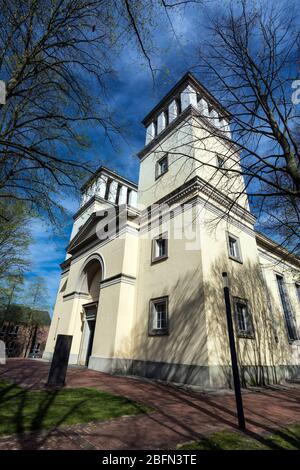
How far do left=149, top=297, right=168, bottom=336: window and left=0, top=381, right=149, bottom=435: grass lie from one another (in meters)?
5.07

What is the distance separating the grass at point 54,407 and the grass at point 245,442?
1.99 m

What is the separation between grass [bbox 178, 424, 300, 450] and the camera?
3.75 meters

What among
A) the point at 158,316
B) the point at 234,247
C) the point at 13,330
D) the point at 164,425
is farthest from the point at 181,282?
the point at 13,330

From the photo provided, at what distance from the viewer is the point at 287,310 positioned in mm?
18672

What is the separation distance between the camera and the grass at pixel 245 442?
375 cm

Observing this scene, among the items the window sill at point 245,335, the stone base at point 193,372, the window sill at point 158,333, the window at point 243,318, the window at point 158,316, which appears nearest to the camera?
the stone base at point 193,372

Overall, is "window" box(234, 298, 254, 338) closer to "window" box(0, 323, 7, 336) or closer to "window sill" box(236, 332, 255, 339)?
"window sill" box(236, 332, 255, 339)

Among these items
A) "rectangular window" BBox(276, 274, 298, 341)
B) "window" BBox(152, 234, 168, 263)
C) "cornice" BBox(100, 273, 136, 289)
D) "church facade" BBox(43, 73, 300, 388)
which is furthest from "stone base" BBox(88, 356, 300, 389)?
"window" BBox(152, 234, 168, 263)

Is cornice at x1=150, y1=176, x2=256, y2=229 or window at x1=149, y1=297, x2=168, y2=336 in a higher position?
cornice at x1=150, y1=176, x2=256, y2=229

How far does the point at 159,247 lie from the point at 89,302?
24.3 ft

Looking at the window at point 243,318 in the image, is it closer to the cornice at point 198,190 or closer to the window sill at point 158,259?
the window sill at point 158,259

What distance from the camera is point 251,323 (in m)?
12.6

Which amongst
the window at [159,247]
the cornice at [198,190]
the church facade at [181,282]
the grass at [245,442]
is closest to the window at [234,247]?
the church facade at [181,282]
